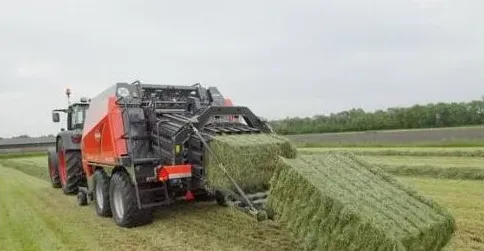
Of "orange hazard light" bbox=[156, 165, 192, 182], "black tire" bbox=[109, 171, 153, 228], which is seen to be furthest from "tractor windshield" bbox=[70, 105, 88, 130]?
"orange hazard light" bbox=[156, 165, 192, 182]

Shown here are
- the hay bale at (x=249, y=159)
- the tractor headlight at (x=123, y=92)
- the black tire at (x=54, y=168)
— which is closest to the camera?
the hay bale at (x=249, y=159)

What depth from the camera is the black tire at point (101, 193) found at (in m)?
9.16

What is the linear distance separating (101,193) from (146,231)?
1885mm

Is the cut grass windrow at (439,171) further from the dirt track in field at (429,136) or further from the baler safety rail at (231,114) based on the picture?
the dirt track in field at (429,136)

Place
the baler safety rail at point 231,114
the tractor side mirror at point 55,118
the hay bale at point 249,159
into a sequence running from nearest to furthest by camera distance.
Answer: the hay bale at point 249,159
the baler safety rail at point 231,114
the tractor side mirror at point 55,118

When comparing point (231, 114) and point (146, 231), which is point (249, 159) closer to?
point (231, 114)

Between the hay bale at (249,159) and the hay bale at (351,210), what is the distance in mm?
638

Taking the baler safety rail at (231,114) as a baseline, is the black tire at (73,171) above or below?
below

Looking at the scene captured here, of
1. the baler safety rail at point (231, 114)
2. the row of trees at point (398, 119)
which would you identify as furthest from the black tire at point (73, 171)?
the row of trees at point (398, 119)

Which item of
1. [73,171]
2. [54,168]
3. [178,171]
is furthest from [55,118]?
[178,171]

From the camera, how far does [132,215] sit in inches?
318

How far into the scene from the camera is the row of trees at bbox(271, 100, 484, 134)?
142 feet

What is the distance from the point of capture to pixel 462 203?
28.4ft

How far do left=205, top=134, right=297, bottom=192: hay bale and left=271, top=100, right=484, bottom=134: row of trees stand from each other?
34572mm
